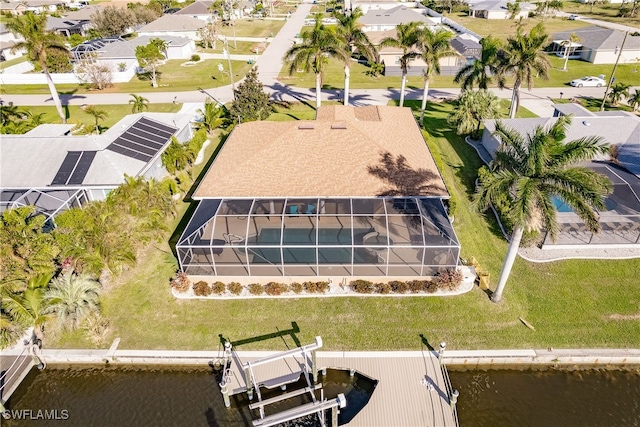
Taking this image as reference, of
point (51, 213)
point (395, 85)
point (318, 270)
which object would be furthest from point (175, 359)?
point (395, 85)

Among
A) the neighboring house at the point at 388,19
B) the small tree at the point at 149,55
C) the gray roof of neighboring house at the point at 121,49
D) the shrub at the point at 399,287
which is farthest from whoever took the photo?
the neighboring house at the point at 388,19

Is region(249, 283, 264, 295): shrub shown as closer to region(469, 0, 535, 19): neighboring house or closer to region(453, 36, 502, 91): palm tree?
region(453, 36, 502, 91): palm tree

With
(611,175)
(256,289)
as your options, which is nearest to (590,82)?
(611,175)

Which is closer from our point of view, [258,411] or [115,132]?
[258,411]

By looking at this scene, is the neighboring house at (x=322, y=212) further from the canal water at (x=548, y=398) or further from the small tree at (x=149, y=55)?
the small tree at (x=149, y=55)

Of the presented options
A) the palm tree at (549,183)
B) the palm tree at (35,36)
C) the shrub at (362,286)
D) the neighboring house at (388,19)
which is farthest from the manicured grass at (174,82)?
the palm tree at (549,183)

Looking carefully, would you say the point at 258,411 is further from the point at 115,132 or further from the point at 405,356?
the point at 115,132

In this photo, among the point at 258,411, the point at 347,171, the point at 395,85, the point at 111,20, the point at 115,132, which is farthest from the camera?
the point at 111,20
